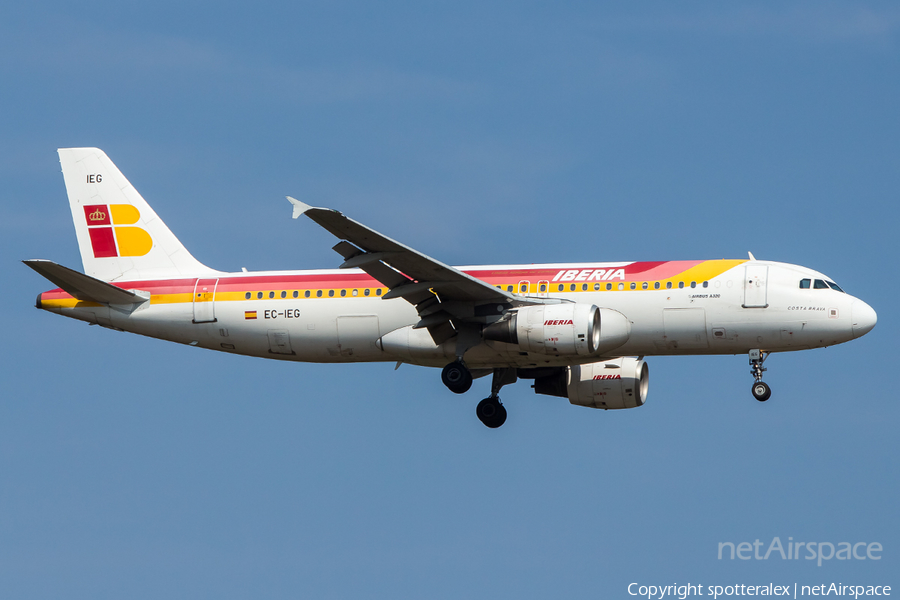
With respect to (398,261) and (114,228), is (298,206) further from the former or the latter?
(114,228)

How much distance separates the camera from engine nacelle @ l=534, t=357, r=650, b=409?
40406 millimetres

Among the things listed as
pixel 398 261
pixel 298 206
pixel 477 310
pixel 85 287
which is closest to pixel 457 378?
pixel 477 310

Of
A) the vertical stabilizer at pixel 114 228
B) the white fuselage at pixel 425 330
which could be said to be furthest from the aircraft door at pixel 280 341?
the vertical stabilizer at pixel 114 228

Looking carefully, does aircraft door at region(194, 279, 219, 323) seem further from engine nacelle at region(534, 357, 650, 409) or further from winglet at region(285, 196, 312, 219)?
engine nacelle at region(534, 357, 650, 409)

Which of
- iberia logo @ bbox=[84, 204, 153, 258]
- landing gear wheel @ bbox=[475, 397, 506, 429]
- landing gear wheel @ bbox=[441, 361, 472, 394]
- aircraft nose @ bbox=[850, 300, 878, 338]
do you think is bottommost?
landing gear wheel @ bbox=[475, 397, 506, 429]

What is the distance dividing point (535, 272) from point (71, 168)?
1728 cm

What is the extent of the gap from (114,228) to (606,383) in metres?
17.7

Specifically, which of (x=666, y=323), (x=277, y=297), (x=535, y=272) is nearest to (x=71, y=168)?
(x=277, y=297)

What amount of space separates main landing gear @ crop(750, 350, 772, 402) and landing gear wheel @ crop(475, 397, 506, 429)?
8.42 m

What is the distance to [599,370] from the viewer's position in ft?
134

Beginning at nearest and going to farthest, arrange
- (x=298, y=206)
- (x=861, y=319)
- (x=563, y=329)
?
(x=298, y=206), (x=563, y=329), (x=861, y=319)

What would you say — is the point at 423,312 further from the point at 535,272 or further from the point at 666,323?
the point at 666,323

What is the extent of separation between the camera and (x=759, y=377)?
3684 cm

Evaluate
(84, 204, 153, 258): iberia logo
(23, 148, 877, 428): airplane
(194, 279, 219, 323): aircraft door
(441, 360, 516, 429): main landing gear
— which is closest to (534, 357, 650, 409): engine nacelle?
(23, 148, 877, 428): airplane
